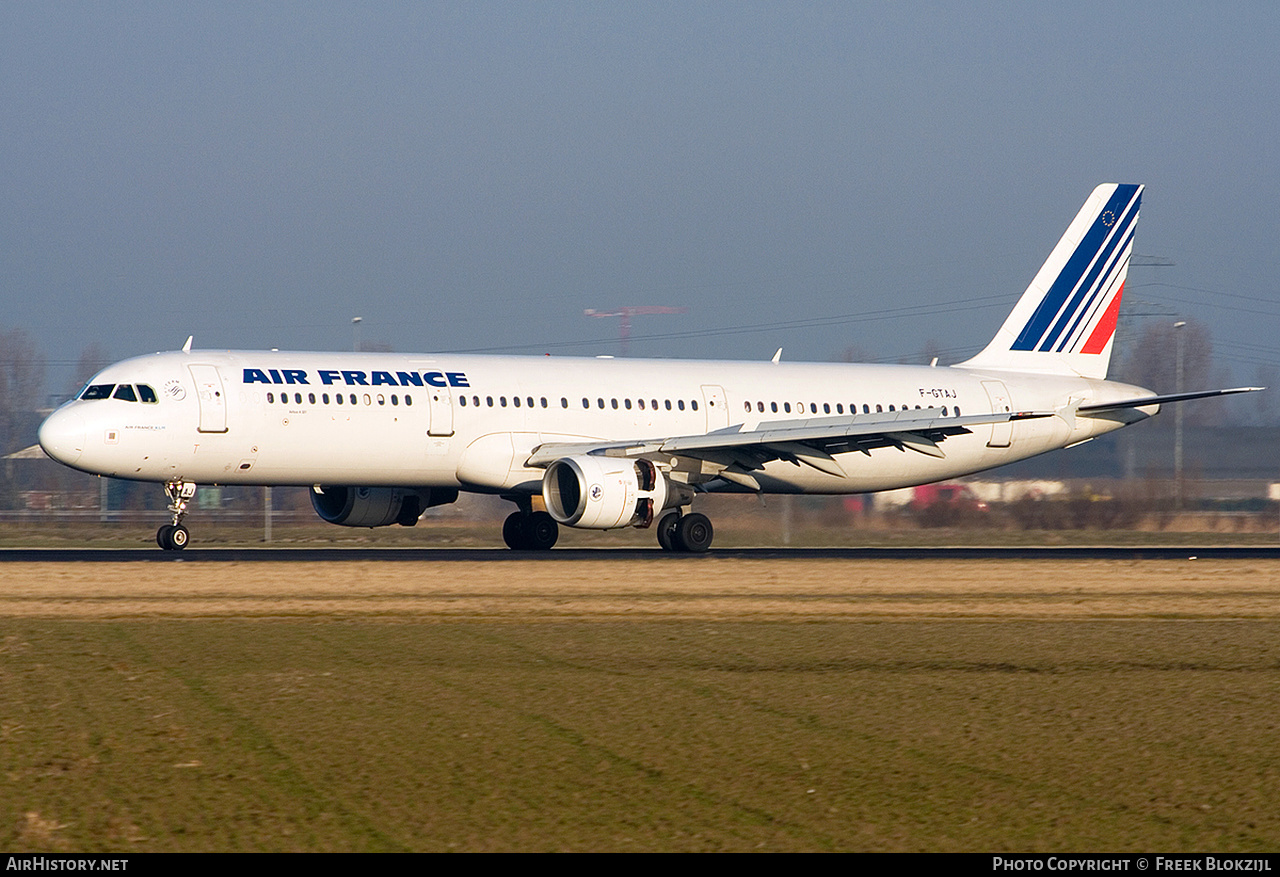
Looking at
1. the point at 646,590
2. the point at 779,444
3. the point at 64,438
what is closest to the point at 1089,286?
the point at 779,444

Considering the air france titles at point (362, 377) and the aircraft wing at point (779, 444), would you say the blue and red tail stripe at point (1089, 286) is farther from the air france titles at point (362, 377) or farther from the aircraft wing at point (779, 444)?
the air france titles at point (362, 377)

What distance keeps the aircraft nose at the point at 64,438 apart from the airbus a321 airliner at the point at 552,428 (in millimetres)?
26

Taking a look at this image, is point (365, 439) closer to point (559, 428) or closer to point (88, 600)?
point (559, 428)

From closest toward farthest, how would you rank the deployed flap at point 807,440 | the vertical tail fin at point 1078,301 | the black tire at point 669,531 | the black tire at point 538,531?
the deployed flap at point 807,440, the black tire at point 669,531, the black tire at point 538,531, the vertical tail fin at point 1078,301

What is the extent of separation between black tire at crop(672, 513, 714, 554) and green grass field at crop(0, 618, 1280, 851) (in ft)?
Answer: 44.7

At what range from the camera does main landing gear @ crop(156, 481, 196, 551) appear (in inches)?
1107

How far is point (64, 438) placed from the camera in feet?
87.8

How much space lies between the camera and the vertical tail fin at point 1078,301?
3762 centimetres

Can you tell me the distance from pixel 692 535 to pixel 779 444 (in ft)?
8.19

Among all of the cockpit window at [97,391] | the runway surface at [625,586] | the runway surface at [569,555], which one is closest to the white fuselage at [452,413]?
the cockpit window at [97,391]

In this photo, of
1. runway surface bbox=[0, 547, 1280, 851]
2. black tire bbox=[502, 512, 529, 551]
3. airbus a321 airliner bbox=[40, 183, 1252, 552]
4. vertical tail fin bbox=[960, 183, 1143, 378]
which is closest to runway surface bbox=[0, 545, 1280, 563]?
airbus a321 airliner bbox=[40, 183, 1252, 552]

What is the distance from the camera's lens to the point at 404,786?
9.35 metres

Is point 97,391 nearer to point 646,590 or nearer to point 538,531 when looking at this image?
point 538,531
